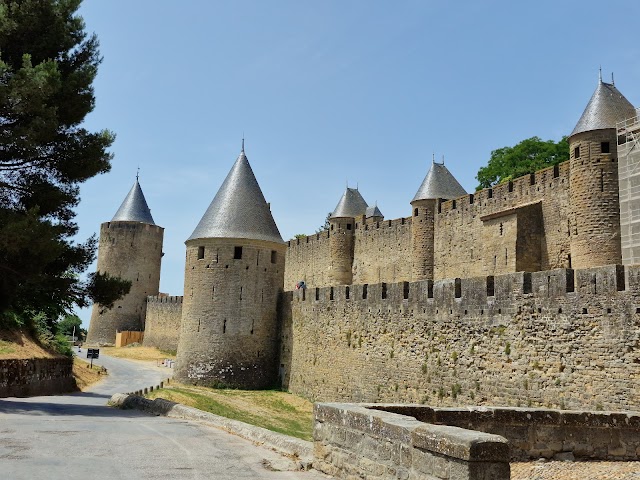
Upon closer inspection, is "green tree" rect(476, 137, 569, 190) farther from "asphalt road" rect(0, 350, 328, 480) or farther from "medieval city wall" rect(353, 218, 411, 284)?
"asphalt road" rect(0, 350, 328, 480)

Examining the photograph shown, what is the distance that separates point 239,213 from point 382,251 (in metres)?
11.5

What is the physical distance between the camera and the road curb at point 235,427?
7605mm

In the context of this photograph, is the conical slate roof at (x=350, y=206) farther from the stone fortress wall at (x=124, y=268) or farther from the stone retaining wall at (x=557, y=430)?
the stone retaining wall at (x=557, y=430)

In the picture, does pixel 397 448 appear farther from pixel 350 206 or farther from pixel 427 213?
pixel 350 206

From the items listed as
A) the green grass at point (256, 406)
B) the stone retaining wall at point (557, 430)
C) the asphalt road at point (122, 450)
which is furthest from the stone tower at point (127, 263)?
the stone retaining wall at point (557, 430)

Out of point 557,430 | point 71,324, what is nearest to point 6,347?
point 557,430

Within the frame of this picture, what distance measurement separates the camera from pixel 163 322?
40.9m

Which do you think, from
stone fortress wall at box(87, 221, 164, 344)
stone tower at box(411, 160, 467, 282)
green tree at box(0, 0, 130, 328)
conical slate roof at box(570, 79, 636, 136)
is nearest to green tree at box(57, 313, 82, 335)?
stone fortress wall at box(87, 221, 164, 344)

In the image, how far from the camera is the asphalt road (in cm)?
651

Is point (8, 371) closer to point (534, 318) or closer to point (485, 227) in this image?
point (534, 318)

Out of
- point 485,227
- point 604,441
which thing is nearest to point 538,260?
point 485,227

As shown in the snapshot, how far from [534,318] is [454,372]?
8.37ft

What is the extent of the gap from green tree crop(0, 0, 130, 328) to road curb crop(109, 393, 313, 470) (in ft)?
9.37

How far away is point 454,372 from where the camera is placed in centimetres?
1471
